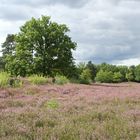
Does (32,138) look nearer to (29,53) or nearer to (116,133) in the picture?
(116,133)

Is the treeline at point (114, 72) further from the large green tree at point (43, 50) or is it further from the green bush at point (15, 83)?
the green bush at point (15, 83)

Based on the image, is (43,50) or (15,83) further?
(43,50)

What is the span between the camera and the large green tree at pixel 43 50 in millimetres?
58906

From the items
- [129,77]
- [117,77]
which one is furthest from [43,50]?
[129,77]

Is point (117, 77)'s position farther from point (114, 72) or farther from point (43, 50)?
point (43, 50)

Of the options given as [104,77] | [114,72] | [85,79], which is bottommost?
[85,79]

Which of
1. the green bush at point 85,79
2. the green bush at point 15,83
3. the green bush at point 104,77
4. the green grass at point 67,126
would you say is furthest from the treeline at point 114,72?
the green grass at point 67,126

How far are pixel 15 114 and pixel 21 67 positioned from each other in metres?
47.4

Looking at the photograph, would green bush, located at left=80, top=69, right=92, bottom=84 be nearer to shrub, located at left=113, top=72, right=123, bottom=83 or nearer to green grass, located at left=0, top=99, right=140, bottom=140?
shrub, located at left=113, top=72, right=123, bottom=83

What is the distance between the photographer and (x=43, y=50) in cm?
6050

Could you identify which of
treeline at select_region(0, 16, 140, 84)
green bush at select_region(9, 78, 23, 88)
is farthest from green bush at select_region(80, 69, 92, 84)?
green bush at select_region(9, 78, 23, 88)

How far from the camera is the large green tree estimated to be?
5891 cm

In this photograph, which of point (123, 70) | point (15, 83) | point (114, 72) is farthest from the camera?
point (123, 70)

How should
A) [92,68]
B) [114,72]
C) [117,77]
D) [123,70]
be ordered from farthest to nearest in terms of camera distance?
[123,70]
[92,68]
[114,72]
[117,77]
